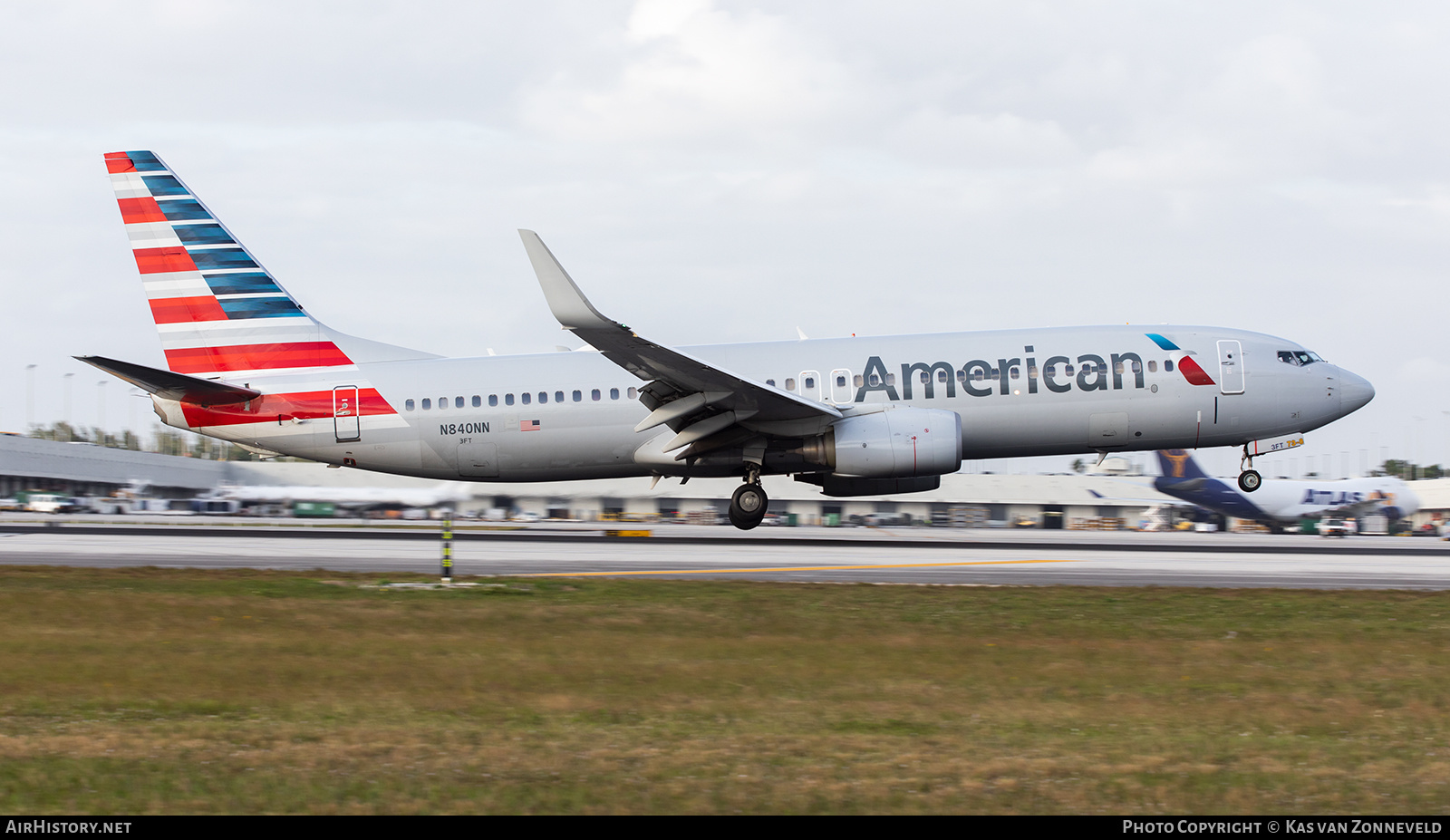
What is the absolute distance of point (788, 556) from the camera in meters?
24.3

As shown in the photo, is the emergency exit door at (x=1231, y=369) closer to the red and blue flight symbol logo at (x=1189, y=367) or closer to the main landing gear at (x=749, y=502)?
the red and blue flight symbol logo at (x=1189, y=367)

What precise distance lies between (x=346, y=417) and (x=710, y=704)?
2019cm

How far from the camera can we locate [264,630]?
13.4m

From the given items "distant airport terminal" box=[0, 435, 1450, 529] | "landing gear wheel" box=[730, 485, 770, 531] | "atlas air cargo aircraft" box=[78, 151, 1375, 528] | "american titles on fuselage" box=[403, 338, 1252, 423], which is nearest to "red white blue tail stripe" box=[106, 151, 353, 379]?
"atlas air cargo aircraft" box=[78, 151, 1375, 528]

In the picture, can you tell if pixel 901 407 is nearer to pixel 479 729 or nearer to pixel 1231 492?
pixel 479 729

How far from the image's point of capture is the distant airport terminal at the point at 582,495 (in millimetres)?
44375

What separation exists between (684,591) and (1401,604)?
1038 cm

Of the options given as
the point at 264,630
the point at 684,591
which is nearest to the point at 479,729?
the point at 264,630

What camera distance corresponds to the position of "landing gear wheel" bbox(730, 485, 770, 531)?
27.6m

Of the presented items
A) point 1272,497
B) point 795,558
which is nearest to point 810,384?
point 795,558

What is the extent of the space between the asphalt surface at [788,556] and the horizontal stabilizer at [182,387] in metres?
3.28

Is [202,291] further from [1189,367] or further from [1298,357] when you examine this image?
[1298,357]

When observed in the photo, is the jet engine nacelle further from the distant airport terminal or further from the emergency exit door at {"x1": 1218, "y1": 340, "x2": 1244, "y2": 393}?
the distant airport terminal

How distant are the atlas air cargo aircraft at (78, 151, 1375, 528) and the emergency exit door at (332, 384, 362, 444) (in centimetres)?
5
